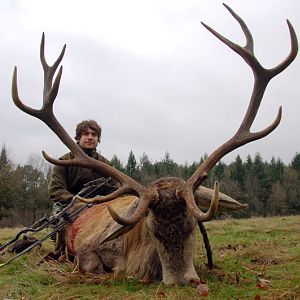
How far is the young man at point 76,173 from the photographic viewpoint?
23.8 ft

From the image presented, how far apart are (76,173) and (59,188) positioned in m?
Answer: 0.40

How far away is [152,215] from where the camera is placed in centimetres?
502

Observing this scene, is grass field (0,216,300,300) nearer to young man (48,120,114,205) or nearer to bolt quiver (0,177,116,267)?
bolt quiver (0,177,116,267)

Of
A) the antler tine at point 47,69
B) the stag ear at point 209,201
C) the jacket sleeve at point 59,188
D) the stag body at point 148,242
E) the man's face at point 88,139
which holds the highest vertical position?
the antler tine at point 47,69

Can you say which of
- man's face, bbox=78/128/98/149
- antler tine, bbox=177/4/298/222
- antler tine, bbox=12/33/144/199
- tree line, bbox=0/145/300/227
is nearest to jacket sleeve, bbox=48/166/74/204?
man's face, bbox=78/128/98/149

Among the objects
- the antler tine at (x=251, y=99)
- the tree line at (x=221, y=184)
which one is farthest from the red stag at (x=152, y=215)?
the tree line at (x=221, y=184)

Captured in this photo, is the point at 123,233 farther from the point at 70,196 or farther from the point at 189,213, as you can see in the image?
the point at 70,196

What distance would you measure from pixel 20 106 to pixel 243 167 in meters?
60.8

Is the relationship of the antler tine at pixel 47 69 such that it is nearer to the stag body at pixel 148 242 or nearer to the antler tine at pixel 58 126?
the antler tine at pixel 58 126

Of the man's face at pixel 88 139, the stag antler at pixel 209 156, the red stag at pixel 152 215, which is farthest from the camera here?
the man's face at pixel 88 139

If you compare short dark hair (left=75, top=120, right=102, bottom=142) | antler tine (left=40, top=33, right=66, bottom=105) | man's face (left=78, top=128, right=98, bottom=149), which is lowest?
man's face (left=78, top=128, right=98, bottom=149)

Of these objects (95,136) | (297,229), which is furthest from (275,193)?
(95,136)

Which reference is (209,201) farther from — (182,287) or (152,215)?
(182,287)

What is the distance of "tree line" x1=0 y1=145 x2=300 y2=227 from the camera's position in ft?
144
